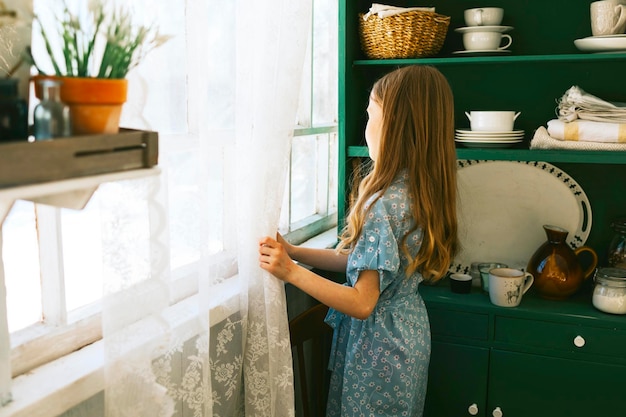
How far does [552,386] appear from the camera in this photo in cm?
219

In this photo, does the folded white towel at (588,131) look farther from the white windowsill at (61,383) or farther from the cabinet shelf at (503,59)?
the white windowsill at (61,383)

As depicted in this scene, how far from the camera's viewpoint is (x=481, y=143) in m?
2.30

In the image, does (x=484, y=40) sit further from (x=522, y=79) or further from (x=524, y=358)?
(x=524, y=358)

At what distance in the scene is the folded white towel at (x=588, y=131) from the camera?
211cm

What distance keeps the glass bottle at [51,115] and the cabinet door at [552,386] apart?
1865mm

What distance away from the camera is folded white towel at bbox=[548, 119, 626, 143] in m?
2.11

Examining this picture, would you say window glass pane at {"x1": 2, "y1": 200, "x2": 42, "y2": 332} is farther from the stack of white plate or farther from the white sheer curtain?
the stack of white plate

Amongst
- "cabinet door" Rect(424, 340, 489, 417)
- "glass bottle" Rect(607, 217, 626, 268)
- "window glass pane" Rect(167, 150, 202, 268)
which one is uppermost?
"window glass pane" Rect(167, 150, 202, 268)

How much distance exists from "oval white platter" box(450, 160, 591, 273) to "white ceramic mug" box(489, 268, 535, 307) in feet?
1.00

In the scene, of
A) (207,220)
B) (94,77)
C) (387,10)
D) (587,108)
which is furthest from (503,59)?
(94,77)

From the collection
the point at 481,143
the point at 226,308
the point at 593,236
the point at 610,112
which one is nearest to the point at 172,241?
the point at 226,308

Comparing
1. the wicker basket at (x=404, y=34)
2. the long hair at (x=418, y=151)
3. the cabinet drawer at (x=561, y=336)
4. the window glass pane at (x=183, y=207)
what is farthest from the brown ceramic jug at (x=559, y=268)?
the window glass pane at (x=183, y=207)

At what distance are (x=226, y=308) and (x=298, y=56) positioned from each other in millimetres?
627

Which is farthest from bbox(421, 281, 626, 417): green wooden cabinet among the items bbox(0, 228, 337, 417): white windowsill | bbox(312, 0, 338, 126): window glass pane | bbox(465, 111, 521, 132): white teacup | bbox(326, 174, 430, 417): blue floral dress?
bbox(0, 228, 337, 417): white windowsill
